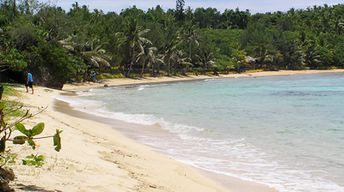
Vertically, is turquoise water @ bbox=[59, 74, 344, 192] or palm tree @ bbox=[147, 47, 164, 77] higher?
palm tree @ bbox=[147, 47, 164, 77]

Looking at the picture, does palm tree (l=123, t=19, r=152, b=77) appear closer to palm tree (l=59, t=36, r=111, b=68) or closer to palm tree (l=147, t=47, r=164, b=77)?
palm tree (l=147, t=47, r=164, b=77)

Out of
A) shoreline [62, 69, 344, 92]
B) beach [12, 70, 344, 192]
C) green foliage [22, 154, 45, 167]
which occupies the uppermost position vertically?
green foliage [22, 154, 45, 167]

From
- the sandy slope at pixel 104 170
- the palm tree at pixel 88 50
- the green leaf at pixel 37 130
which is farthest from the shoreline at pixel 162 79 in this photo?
the green leaf at pixel 37 130

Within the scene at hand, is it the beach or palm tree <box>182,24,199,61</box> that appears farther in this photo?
palm tree <box>182,24,199,61</box>

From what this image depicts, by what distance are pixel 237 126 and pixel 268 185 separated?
10.6 m

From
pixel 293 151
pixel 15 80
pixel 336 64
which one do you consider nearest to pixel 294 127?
pixel 293 151

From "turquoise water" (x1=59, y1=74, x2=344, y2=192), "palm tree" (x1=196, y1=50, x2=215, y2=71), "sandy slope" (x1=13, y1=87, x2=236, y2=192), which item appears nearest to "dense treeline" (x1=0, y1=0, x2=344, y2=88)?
"palm tree" (x1=196, y1=50, x2=215, y2=71)

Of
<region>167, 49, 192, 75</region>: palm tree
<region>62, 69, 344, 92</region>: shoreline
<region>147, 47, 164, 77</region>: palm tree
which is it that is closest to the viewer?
<region>62, 69, 344, 92</region>: shoreline

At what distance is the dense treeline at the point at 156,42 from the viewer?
1598 inches

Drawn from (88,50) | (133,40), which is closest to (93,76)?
(88,50)

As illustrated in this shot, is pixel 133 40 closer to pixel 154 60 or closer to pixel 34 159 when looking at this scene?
pixel 154 60

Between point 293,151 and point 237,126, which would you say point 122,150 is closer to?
point 293,151

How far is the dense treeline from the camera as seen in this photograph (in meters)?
40.6

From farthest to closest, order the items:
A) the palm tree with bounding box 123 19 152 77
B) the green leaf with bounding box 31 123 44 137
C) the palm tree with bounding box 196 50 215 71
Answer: the palm tree with bounding box 196 50 215 71, the palm tree with bounding box 123 19 152 77, the green leaf with bounding box 31 123 44 137
